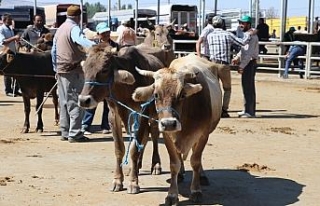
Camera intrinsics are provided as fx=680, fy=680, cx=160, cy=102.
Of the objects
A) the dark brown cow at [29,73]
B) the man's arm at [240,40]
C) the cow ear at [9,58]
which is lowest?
the dark brown cow at [29,73]

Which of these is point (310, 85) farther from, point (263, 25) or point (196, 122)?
point (196, 122)

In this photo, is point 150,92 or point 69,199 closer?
point 150,92

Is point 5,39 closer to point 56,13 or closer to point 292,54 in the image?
point 292,54

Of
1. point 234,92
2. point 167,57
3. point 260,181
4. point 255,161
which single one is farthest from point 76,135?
point 234,92

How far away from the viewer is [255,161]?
9.80 metres

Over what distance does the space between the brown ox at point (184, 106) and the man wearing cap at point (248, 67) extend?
617 cm

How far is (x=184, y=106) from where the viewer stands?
6.99 metres

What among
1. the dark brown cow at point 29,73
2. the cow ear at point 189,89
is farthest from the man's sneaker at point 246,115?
the cow ear at point 189,89

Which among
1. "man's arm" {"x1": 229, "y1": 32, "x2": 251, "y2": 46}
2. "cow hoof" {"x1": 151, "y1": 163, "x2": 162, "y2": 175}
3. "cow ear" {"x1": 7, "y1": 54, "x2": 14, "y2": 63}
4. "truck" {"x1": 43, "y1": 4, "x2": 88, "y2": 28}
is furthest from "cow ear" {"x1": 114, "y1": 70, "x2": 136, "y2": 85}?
"truck" {"x1": 43, "y1": 4, "x2": 88, "y2": 28}

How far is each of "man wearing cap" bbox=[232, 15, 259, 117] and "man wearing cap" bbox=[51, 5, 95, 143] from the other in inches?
177

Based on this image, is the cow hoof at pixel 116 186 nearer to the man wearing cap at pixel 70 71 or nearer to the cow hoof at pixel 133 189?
the cow hoof at pixel 133 189

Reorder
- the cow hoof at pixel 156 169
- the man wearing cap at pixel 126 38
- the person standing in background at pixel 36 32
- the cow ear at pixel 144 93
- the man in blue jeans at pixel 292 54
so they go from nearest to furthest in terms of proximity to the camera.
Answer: the cow ear at pixel 144 93, the cow hoof at pixel 156 169, the man wearing cap at pixel 126 38, the person standing in background at pixel 36 32, the man in blue jeans at pixel 292 54

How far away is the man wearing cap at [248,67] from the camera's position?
14.5 metres

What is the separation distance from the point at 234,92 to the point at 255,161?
33.7 feet
